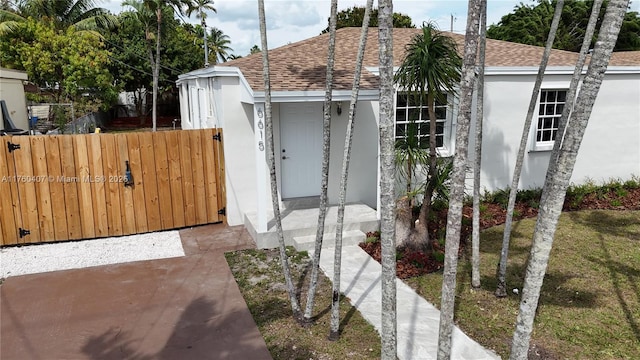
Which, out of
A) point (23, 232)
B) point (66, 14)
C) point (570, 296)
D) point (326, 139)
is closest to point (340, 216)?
point (326, 139)

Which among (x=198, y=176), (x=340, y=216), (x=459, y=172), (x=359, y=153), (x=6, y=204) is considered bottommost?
A: (x=6, y=204)

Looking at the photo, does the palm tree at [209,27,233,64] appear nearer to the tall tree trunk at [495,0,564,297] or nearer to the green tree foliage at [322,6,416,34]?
the green tree foliage at [322,6,416,34]

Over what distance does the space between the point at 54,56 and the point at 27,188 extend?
1733cm

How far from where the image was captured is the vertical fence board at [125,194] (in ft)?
27.1

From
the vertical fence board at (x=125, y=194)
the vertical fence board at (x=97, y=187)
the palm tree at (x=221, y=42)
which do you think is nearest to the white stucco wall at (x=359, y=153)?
→ the vertical fence board at (x=125, y=194)

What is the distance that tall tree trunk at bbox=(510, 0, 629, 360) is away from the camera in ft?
8.45

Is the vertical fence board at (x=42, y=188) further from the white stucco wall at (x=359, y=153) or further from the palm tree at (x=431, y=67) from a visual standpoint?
the palm tree at (x=431, y=67)

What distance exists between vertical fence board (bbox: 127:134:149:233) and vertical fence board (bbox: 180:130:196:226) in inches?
29.4

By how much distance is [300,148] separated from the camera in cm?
937

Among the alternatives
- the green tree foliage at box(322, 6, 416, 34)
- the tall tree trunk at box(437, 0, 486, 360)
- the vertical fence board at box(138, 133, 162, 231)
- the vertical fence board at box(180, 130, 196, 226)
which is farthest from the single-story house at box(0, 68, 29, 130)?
the green tree foliage at box(322, 6, 416, 34)

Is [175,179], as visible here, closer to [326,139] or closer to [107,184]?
[107,184]

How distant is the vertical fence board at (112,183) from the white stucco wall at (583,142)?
7.24 meters

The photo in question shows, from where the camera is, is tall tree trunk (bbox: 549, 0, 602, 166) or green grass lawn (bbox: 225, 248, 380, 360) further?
green grass lawn (bbox: 225, 248, 380, 360)

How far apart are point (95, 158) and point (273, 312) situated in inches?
183
